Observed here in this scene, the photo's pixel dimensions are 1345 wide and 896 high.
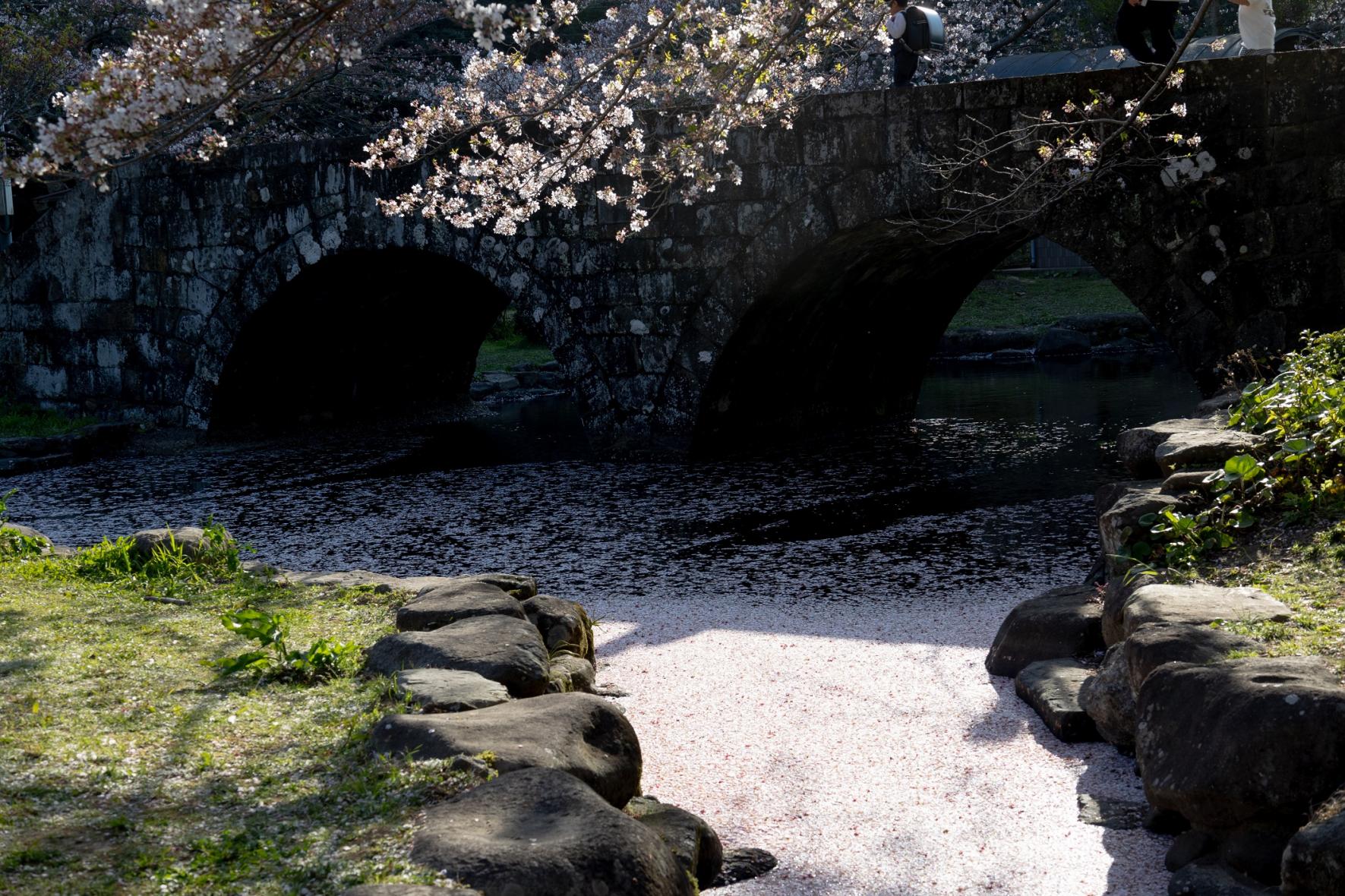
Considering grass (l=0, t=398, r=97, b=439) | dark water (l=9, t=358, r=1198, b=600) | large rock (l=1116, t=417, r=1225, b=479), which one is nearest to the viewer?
large rock (l=1116, t=417, r=1225, b=479)

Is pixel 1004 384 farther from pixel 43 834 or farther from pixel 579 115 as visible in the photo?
pixel 43 834

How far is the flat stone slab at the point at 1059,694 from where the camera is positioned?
14.5ft

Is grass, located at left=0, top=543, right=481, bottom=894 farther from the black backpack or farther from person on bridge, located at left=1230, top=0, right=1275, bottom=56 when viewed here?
person on bridge, located at left=1230, top=0, right=1275, bottom=56

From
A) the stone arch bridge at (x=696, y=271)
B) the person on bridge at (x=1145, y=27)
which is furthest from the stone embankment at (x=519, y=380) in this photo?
the person on bridge at (x=1145, y=27)

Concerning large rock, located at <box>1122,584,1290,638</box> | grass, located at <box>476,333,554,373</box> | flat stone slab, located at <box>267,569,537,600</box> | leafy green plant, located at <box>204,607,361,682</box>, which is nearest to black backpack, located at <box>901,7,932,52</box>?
flat stone slab, located at <box>267,569,537,600</box>

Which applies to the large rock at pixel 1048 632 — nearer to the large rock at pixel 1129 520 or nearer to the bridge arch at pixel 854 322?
the large rock at pixel 1129 520

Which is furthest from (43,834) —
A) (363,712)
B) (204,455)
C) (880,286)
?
(204,455)

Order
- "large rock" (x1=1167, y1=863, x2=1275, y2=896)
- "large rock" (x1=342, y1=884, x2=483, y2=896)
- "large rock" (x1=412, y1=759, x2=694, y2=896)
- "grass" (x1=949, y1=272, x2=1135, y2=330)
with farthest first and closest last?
"grass" (x1=949, y1=272, x2=1135, y2=330), "large rock" (x1=1167, y1=863, x2=1275, y2=896), "large rock" (x1=412, y1=759, x2=694, y2=896), "large rock" (x1=342, y1=884, x2=483, y2=896)

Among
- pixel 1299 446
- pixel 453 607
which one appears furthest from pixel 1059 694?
pixel 453 607

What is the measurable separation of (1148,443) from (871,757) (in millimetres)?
2287

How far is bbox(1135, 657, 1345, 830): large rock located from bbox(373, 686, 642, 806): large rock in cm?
133

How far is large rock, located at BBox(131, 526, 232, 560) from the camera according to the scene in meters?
6.00

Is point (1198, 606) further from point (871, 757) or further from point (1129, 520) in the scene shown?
point (871, 757)

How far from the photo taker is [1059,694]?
4633 mm
